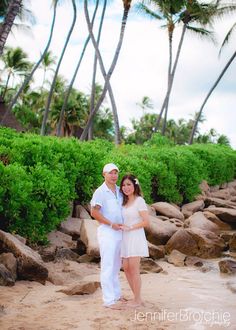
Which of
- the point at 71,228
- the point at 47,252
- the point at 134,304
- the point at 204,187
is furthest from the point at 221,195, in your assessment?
the point at 134,304

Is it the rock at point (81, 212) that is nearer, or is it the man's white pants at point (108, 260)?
the man's white pants at point (108, 260)

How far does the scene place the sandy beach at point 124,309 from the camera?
477 centimetres

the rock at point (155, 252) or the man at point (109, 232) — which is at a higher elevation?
the man at point (109, 232)

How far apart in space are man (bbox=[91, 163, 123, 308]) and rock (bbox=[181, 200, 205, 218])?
862 centimetres

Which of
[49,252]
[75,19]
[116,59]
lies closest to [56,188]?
[49,252]

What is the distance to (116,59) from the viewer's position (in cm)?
2272

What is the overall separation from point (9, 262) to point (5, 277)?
0.28 m

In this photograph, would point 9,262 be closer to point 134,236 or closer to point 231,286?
point 134,236

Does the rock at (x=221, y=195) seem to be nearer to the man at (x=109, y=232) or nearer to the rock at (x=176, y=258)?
the rock at (x=176, y=258)

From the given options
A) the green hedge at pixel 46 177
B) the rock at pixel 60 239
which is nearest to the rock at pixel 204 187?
the green hedge at pixel 46 177

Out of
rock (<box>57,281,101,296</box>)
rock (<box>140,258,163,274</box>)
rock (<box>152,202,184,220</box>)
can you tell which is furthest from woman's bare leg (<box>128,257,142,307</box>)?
rock (<box>152,202,184,220</box>)

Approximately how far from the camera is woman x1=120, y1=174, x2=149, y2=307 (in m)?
5.42

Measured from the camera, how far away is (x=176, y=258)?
885 cm

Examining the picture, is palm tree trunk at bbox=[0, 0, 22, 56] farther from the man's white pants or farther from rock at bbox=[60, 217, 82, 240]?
the man's white pants
